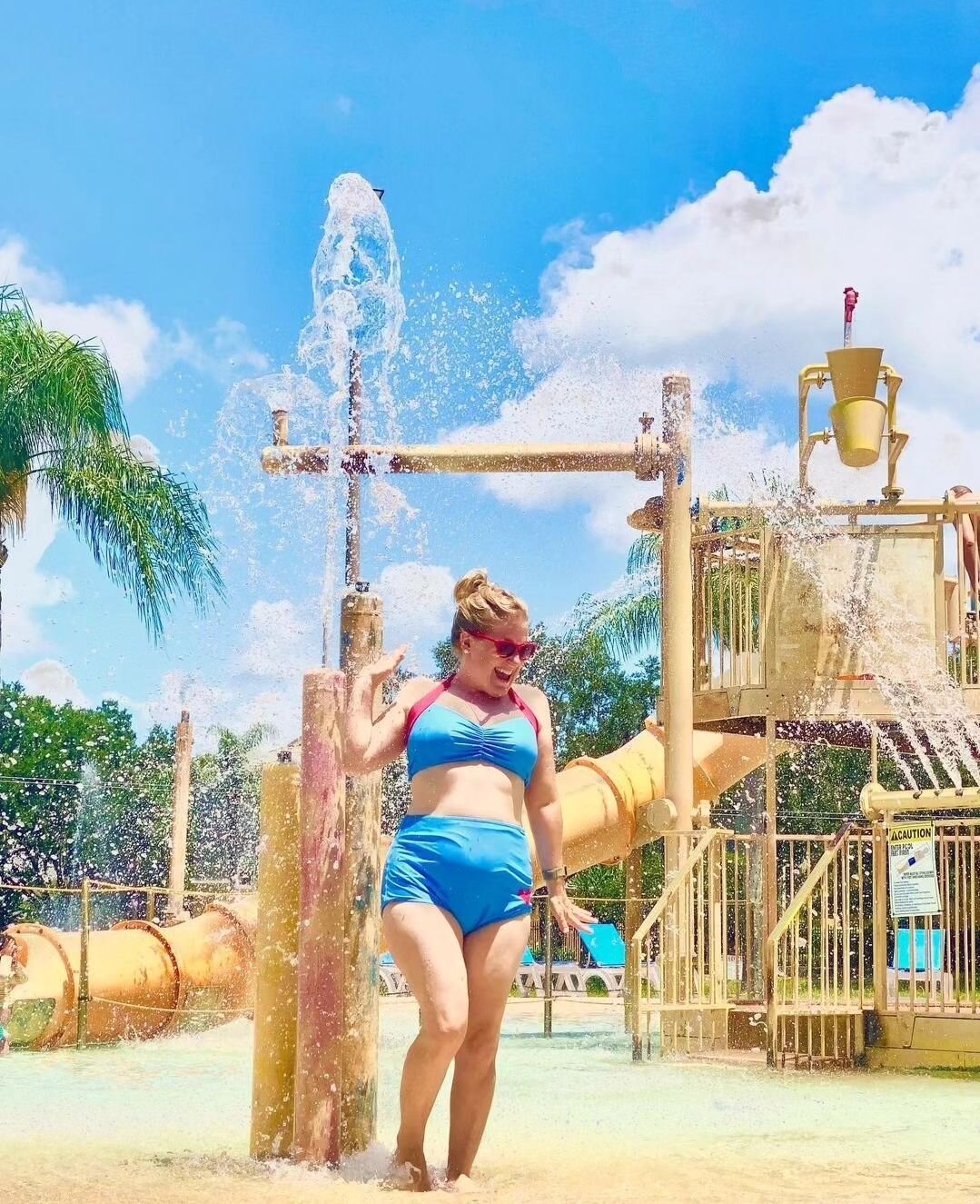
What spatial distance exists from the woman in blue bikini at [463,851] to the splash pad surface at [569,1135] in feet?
1.12

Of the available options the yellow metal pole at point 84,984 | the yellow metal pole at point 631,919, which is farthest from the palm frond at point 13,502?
the yellow metal pole at point 631,919

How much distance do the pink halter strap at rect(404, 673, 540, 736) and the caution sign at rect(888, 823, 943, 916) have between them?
5.67 meters

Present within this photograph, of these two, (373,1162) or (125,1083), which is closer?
(373,1162)

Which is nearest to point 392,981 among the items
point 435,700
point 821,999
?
point 821,999

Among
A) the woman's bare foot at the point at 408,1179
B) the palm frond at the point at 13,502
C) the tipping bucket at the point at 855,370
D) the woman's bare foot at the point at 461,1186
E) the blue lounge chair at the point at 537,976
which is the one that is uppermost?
the palm frond at the point at 13,502

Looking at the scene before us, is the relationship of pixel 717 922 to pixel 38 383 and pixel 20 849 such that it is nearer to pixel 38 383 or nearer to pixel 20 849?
pixel 38 383

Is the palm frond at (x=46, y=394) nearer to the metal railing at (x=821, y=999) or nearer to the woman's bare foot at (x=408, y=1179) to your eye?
the metal railing at (x=821, y=999)

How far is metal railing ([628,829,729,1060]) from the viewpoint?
10.7 m

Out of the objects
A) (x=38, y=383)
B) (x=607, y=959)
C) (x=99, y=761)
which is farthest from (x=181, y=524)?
(x=99, y=761)

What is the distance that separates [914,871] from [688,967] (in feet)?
5.71

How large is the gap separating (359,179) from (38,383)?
1325 cm

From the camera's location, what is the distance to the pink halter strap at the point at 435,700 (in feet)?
15.5

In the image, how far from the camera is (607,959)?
84.8 feet

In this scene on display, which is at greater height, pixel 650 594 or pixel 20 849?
pixel 650 594
